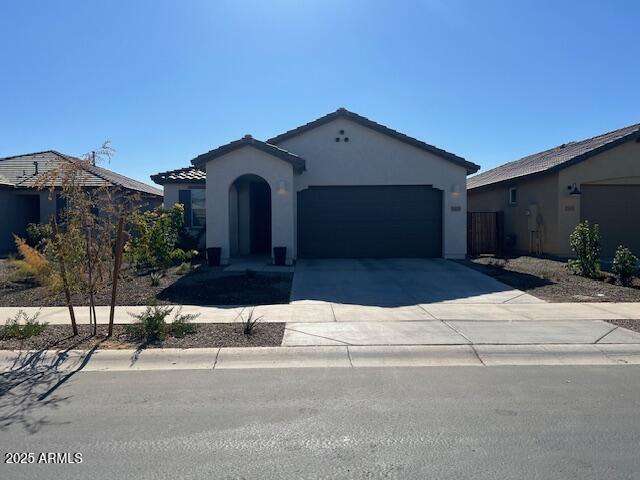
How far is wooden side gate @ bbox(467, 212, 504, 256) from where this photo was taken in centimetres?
2056

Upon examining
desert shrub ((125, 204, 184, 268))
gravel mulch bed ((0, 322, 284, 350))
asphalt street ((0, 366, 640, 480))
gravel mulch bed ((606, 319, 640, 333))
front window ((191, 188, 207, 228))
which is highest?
front window ((191, 188, 207, 228))

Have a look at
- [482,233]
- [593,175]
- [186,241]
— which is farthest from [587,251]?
[186,241]

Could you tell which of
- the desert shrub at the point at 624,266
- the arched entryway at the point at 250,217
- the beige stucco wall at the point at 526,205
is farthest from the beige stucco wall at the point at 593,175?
the arched entryway at the point at 250,217

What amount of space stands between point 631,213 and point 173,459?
20376 millimetres

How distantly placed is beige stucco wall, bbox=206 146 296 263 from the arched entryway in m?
1.85

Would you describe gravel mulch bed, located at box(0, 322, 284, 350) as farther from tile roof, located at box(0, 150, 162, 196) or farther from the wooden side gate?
tile roof, located at box(0, 150, 162, 196)

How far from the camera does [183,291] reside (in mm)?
10992

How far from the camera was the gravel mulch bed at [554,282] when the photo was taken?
35.0 feet

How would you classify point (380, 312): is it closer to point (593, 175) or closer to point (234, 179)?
point (234, 179)

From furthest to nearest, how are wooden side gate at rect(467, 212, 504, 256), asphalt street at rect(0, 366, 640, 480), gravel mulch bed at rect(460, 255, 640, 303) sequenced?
wooden side gate at rect(467, 212, 504, 256) < gravel mulch bed at rect(460, 255, 640, 303) < asphalt street at rect(0, 366, 640, 480)

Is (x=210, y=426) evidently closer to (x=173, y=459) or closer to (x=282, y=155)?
(x=173, y=459)

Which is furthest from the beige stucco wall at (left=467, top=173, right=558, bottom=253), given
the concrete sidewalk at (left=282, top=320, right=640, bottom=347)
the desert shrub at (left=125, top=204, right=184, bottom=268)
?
the desert shrub at (left=125, top=204, right=184, bottom=268)

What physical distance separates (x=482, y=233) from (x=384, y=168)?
245 inches

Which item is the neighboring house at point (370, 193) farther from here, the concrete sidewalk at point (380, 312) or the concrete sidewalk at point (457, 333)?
the concrete sidewalk at point (457, 333)
